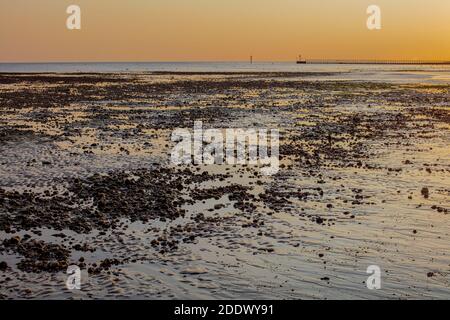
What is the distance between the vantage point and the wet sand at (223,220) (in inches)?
503

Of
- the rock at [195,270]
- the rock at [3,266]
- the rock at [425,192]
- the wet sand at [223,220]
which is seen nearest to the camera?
the wet sand at [223,220]

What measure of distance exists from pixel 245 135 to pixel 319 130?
6358 mm

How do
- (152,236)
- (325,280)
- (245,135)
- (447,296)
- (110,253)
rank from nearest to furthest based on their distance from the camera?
1. (447,296)
2. (325,280)
3. (110,253)
4. (152,236)
5. (245,135)

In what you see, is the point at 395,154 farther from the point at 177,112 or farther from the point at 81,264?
the point at 177,112

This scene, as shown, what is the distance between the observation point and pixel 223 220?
17547mm

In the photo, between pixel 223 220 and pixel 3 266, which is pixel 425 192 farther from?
pixel 3 266

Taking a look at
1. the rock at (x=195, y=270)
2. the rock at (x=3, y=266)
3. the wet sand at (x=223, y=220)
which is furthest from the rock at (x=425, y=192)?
the rock at (x=3, y=266)

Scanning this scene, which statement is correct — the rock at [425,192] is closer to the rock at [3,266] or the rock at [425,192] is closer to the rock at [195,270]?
the rock at [195,270]

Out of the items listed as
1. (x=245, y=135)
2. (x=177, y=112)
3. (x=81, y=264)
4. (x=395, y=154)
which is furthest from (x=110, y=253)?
(x=177, y=112)

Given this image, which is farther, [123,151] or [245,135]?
[245,135]

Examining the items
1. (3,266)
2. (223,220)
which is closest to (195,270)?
(223,220)

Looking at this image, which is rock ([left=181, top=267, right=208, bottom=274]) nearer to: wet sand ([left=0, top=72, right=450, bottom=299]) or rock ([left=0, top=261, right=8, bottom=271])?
wet sand ([left=0, top=72, right=450, bottom=299])

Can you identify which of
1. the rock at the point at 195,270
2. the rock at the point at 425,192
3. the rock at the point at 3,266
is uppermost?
the rock at the point at 425,192
